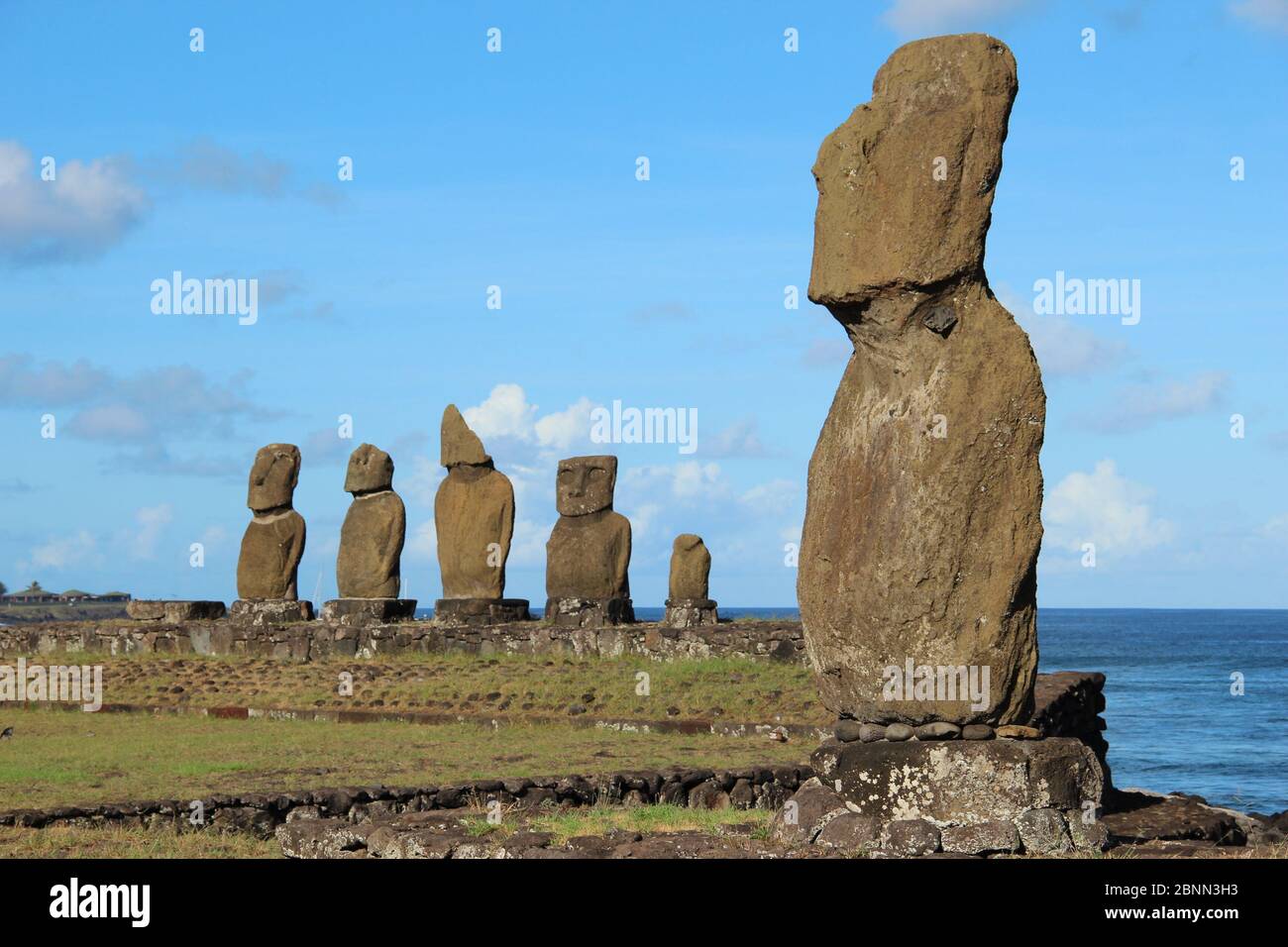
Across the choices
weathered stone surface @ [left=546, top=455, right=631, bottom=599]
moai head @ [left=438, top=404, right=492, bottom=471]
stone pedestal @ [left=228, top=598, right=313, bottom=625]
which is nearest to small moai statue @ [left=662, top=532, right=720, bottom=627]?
weathered stone surface @ [left=546, top=455, right=631, bottom=599]

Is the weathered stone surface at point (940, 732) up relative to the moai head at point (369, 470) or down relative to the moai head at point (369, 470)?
down

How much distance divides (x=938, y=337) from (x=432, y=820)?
3.89 metres

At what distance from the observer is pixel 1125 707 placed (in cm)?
4891

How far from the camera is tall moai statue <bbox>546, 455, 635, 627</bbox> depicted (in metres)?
24.9

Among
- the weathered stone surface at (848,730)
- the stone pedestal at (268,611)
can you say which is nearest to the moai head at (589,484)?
the stone pedestal at (268,611)

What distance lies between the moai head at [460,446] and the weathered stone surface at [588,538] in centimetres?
151

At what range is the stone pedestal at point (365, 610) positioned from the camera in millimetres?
26297

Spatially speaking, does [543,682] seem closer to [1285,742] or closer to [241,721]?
[241,721]

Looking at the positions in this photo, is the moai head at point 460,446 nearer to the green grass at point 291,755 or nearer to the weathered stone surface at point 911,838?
the green grass at point 291,755

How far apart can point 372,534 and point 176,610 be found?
4193 mm

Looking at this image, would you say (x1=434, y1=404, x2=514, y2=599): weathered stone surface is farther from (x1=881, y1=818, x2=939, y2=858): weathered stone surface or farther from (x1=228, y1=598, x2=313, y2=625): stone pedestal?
(x1=881, y1=818, x2=939, y2=858): weathered stone surface

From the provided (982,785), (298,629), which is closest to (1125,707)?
(298,629)

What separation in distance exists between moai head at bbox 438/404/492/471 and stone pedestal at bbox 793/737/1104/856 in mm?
18469

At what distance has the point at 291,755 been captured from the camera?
16359 mm
